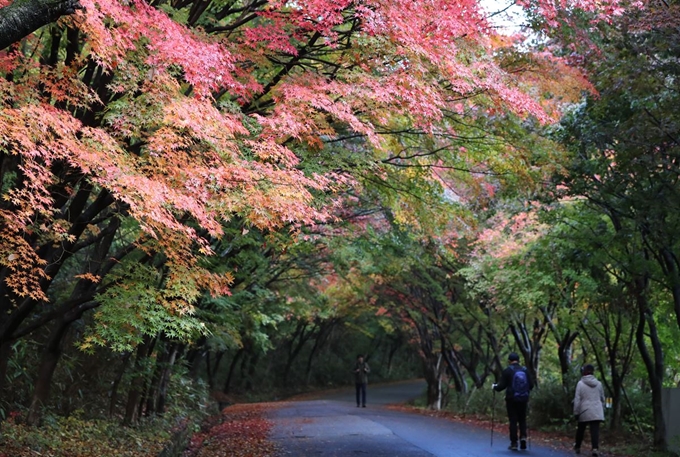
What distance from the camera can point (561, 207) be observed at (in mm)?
13617

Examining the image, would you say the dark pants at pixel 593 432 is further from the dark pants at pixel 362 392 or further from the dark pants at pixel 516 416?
the dark pants at pixel 362 392

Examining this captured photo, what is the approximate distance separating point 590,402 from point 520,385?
1.12 m

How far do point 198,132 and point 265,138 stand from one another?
1249 mm

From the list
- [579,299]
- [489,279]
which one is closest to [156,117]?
[579,299]

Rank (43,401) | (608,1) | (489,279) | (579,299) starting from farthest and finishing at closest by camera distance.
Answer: (489,279)
(579,299)
(43,401)
(608,1)

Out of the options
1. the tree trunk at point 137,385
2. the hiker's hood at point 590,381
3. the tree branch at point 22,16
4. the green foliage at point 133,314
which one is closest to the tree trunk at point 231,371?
the tree trunk at point 137,385

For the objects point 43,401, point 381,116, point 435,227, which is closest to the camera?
point 381,116

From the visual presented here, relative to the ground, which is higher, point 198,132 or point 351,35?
point 351,35

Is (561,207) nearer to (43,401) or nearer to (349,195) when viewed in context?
(349,195)

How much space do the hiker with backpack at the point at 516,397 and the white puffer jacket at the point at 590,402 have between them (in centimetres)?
82

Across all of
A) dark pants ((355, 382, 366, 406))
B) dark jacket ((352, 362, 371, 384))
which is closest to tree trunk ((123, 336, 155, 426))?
dark jacket ((352, 362, 371, 384))

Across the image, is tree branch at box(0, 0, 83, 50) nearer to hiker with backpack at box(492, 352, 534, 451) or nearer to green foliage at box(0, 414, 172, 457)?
green foliage at box(0, 414, 172, 457)

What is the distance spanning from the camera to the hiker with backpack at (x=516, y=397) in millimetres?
11281

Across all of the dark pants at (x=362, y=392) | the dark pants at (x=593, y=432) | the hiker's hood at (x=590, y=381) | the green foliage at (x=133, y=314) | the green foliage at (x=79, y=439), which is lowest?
the green foliage at (x=79, y=439)
